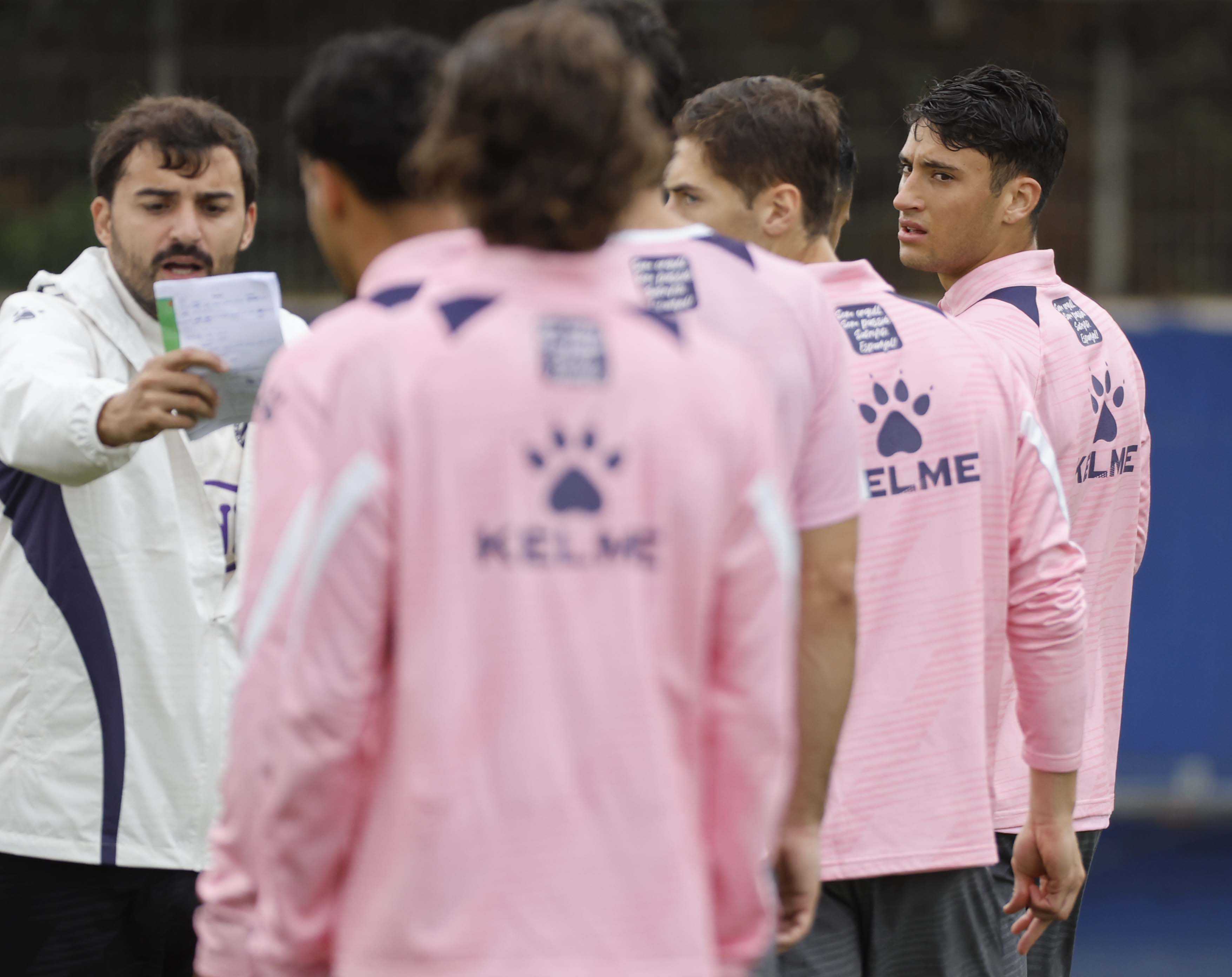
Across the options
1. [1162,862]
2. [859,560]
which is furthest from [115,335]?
[1162,862]

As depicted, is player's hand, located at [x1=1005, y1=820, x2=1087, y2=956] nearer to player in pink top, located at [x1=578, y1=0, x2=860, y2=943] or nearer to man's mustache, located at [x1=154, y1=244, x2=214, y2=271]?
player in pink top, located at [x1=578, y1=0, x2=860, y2=943]

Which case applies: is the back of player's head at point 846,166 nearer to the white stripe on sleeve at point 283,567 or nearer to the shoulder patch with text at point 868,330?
the shoulder patch with text at point 868,330

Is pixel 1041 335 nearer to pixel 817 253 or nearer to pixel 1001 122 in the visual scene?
pixel 1001 122

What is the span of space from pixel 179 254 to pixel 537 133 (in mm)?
1783

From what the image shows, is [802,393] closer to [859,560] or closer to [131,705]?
[859,560]

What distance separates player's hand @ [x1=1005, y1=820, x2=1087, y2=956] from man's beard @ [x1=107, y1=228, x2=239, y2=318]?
1814 millimetres

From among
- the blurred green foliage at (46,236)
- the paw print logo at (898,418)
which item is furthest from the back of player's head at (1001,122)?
the blurred green foliage at (46,236)

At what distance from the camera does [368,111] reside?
5.56 feet

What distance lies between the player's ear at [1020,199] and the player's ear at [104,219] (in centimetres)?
181

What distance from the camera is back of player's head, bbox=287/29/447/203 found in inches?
66.6

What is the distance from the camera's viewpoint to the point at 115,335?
117 inches

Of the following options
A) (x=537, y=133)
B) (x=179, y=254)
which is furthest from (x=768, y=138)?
(x=179, y=254)

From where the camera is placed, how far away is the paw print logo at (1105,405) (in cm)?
308

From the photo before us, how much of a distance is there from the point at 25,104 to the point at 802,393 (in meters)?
6.86
